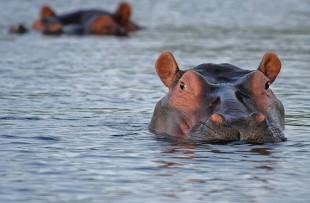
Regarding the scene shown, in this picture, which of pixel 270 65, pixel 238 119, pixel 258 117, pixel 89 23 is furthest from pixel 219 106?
pixel 89 23

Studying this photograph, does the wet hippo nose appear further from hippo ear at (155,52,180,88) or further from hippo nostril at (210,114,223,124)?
hippo ear at (155,52,180,88)

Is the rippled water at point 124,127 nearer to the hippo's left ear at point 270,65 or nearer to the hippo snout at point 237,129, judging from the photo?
the hippo snout at point 237,129

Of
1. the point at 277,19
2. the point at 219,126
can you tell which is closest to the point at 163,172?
the point at 219,126

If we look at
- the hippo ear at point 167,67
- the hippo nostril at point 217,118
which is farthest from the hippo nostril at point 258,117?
the hippo ear at point 167,67

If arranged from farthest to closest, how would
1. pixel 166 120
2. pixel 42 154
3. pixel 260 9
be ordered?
pixel 260 9
pixel 166 120
pixel 42 154

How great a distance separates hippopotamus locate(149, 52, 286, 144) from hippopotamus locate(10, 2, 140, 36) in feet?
46.1

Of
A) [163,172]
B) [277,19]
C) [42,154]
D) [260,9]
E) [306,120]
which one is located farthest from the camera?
[260,9]

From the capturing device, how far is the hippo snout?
9.48 meters

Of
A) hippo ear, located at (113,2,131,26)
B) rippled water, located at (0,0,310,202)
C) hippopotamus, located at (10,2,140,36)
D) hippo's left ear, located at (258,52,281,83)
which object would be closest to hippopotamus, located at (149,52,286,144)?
hippo's left ear, located at (258,52,281,83)

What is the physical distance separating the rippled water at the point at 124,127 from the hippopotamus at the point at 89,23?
55cm

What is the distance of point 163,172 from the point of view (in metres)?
8.67

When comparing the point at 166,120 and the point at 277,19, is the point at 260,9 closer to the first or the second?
the point at 277,19

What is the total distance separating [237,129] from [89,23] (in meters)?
16.0

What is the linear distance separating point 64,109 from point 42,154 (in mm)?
3350
